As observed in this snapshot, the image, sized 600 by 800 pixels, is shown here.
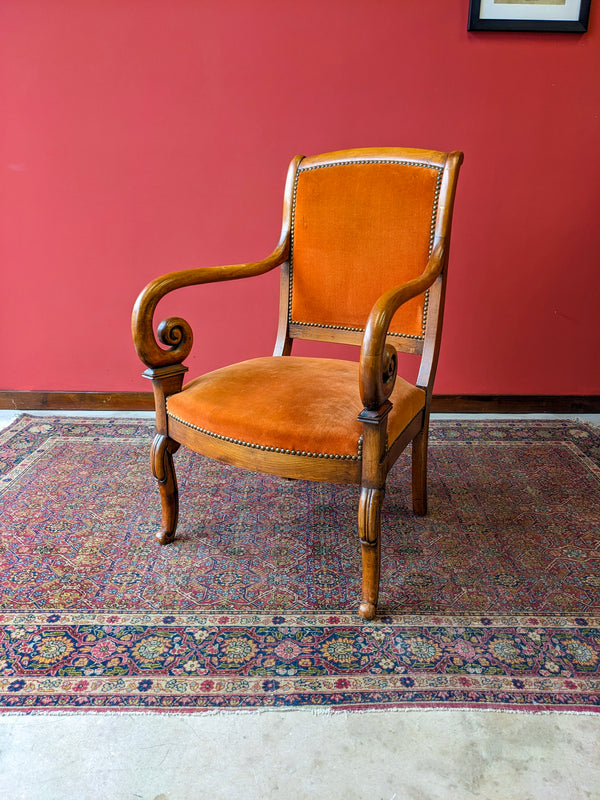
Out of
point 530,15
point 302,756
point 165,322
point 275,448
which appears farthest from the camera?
point 530,15

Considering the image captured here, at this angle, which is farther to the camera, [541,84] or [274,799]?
[541,84]

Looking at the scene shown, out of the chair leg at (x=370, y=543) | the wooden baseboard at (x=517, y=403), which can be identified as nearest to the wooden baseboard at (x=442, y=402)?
the wooden baseboard at (x=517, y=403)

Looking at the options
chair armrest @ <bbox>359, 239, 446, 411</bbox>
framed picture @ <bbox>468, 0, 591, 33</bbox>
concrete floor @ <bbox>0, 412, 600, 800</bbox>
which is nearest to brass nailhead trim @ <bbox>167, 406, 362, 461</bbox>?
chair armrest @ <bbox>359, 239, 446, 411</bbox>

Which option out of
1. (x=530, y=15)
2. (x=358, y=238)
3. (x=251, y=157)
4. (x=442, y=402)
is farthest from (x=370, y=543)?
(x=530, y=15)

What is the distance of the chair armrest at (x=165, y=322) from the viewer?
1.57 m

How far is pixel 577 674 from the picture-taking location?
1360 mm

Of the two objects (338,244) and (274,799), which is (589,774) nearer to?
(274,799)

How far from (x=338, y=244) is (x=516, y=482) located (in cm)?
107

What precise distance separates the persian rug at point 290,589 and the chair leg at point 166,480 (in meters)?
0.05

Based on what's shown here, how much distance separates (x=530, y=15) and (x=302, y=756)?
267 centimetres

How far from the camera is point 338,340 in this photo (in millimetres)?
1960

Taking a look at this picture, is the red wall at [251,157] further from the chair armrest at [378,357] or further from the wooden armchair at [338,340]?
the chair armrest at [378,357]

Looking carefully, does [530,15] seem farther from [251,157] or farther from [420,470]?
[420,470]

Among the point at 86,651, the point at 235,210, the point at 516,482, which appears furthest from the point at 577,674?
the point at 235,210
